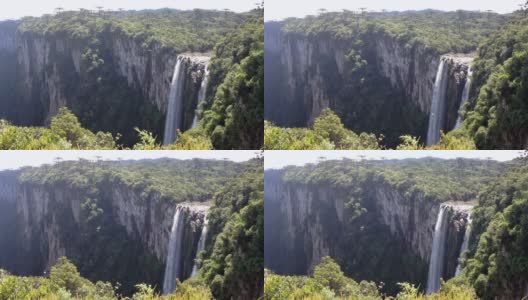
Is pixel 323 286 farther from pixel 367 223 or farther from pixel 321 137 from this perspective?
pixel 321 137

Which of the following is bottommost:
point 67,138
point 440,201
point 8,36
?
point 440,201

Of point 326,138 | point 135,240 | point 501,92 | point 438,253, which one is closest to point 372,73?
point 326,138

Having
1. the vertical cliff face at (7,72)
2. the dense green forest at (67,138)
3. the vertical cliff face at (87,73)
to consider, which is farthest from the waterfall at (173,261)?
the vertical cliff face at (7,72)

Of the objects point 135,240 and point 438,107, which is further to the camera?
point 135,240

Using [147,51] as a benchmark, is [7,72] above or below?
below

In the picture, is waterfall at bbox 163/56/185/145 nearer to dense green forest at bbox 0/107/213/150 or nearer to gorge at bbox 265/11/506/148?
dense green forest at bbox 0/107/213/150

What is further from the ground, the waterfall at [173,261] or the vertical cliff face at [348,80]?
the vertical cliff face at [348,80]

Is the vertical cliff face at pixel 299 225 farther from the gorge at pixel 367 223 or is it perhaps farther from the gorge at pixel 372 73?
the gorge at pixel 372 73
